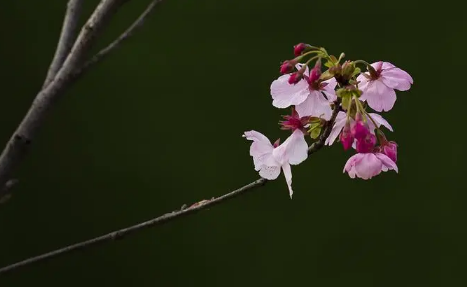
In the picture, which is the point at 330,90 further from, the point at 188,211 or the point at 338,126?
the point at 188,211

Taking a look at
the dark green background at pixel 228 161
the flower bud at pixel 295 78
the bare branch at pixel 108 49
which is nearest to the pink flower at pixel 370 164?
the flower bud at pixel 295 78

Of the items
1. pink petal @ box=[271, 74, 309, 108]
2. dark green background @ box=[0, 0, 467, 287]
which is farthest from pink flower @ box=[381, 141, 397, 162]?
dark green background @ box=[0, 0, 467, 287]

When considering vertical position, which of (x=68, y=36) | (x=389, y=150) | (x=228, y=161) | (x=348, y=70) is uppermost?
(x=68, y=36)

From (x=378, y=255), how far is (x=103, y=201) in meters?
0.92

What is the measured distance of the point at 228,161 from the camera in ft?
8.02

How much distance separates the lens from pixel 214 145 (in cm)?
245

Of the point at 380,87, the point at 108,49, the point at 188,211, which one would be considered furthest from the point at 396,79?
the point at 108,49

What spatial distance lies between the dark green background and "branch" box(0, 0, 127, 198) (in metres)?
1.44

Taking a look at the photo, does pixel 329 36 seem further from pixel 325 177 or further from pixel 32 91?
pixel 32 91

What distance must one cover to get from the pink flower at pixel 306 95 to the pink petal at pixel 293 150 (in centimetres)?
3

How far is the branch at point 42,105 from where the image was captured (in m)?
0.95

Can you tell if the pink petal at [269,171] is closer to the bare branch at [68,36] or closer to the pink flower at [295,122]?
the pink flower at [295,122]

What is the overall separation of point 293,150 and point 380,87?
0.12 metres

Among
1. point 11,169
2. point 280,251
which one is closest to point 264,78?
point 280,251
